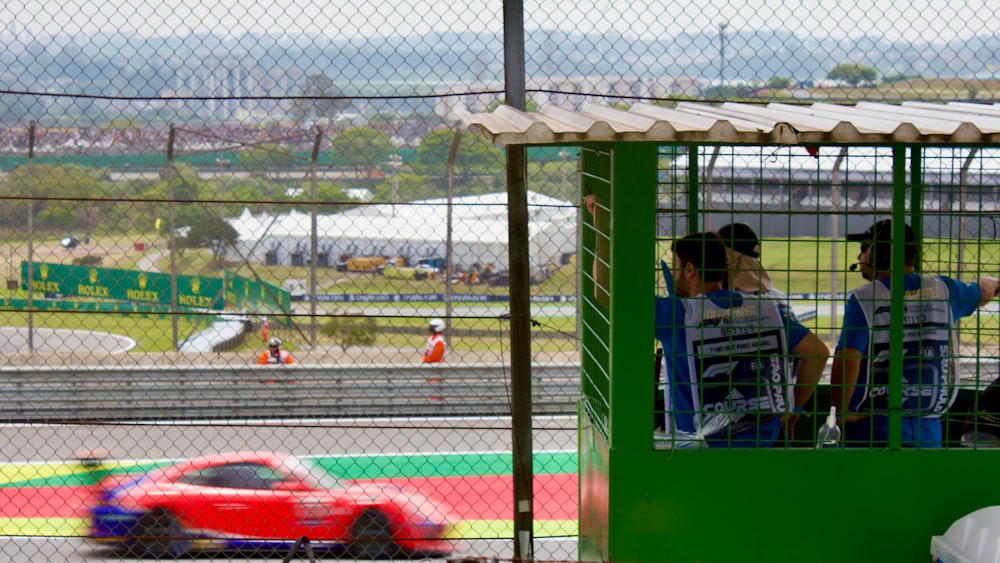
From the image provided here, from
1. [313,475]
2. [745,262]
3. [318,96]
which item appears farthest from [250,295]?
[745,262]

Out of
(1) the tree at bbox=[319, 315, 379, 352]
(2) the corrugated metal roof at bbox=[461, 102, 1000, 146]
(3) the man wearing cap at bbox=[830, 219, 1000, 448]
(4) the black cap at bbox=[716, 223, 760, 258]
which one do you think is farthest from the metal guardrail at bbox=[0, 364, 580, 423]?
(2) the corrugated metal roof at bbox=[461, 102, 1000, 146]

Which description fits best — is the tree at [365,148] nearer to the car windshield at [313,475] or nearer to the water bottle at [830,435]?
the car windshield at [313,475]

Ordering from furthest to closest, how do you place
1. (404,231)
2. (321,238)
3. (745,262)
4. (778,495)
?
(404,231)
(321,238)
(745,262)
(778,495)

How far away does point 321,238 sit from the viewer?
34.1ft

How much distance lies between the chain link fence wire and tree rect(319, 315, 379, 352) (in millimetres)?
76

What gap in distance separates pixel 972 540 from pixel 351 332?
10.3 meters

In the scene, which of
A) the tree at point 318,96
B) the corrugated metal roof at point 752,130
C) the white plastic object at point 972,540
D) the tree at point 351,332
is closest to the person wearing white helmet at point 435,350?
the tree at point 351,332

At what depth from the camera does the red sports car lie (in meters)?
6.64

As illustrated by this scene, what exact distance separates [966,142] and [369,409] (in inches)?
341

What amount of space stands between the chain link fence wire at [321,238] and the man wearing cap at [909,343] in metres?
0.22

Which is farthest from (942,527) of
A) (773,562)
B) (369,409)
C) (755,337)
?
(369,409)

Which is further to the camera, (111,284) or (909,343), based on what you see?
(111,284)

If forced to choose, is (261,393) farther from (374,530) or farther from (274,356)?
(374,530)

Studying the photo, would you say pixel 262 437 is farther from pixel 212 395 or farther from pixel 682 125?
pixel 682 125
